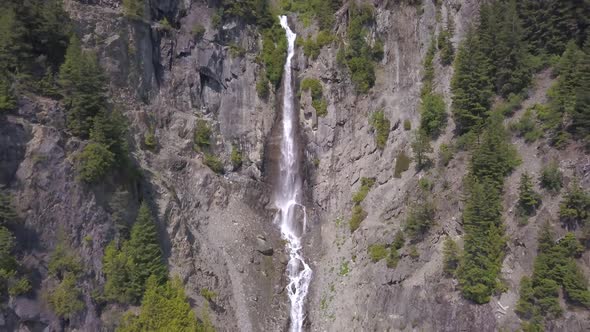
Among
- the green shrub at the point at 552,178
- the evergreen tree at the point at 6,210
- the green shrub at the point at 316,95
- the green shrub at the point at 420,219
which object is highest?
the green shrub at the point at 316,95

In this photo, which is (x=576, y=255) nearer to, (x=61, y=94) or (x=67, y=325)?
(x=67, y=325)

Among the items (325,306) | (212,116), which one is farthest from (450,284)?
(212,116)

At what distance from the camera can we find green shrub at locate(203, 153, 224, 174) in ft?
166

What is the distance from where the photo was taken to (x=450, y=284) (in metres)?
37.1

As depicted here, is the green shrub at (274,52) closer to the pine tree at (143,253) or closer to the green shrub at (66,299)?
the pine tree at (143,253)

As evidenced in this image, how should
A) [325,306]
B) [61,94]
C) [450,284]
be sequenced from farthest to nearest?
[325,306] < [61,94] < [450,284]

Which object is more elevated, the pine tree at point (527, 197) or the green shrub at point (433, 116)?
the green shrub at point (433, 116)

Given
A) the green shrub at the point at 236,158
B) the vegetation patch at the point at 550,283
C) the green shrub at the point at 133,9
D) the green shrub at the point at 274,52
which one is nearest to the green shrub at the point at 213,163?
the green shrub at the point at 236,158

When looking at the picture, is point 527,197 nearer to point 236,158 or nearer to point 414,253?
point 414,253

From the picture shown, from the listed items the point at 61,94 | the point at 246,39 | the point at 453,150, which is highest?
the point at 246,39

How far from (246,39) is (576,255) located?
130 feet

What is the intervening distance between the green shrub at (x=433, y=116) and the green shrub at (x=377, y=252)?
36.5ft

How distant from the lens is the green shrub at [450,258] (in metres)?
37.2

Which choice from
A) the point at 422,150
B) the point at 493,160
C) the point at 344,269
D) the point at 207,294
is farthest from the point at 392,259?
the point at 207,294
